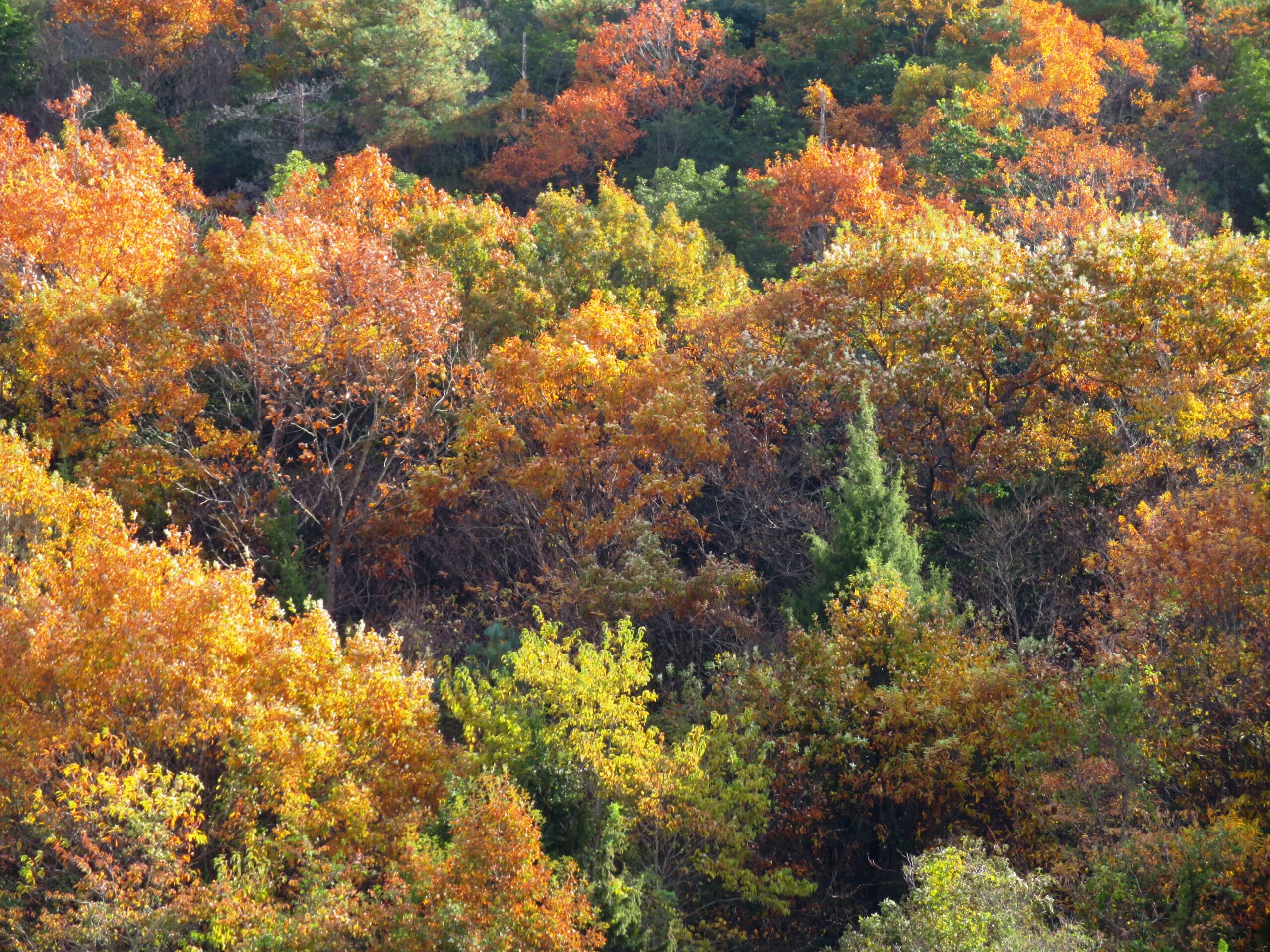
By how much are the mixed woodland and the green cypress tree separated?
0.12 metres

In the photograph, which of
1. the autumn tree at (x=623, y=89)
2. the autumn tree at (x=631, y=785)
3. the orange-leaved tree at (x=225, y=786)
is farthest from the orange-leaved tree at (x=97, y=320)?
the autumn tree at (x=623, y=89)

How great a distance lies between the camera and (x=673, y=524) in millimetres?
31797

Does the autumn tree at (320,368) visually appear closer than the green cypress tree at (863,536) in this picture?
No

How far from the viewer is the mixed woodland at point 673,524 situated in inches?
758

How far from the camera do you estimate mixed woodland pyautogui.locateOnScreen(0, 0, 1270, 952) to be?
63.2 ft

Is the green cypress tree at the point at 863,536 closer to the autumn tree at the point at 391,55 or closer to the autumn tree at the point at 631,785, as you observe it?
the autumn tree at the point at 631,785

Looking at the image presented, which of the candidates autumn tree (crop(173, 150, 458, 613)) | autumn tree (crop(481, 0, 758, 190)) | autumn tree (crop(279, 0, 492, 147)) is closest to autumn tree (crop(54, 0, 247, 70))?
autumn tree (crop(279, 0, 492, 147))

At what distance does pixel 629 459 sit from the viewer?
31.8 m

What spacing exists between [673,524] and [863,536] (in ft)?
24.4

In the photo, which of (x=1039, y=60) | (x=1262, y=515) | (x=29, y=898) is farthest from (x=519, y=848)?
(x=1039, y=60)

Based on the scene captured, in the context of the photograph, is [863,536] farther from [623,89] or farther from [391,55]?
[391,55]

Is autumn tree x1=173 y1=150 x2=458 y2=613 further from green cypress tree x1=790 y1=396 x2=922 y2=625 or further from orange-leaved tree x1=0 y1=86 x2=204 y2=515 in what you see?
green cypress tree x1=790 y1=396 x2=922 y2=625

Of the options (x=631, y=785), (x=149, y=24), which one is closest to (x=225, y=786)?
(x=631, y=785)

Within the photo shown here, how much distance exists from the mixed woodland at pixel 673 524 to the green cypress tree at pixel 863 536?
0.12 m
